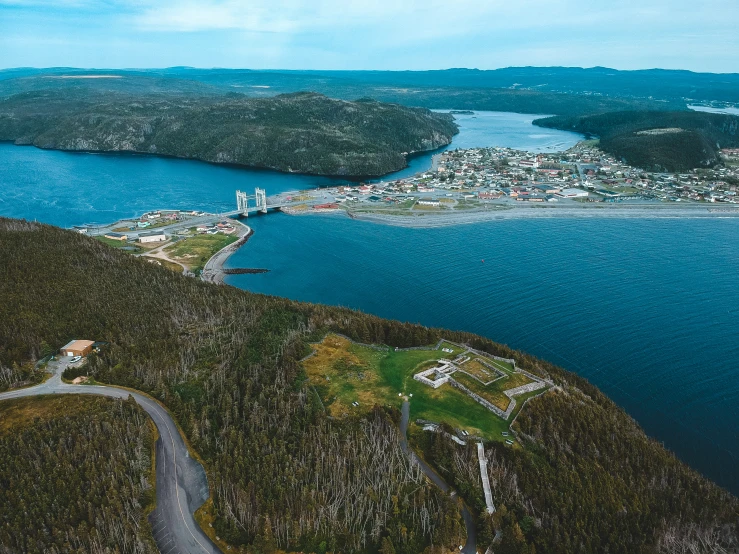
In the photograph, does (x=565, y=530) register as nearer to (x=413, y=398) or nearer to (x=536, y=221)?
(x=413, y=398)

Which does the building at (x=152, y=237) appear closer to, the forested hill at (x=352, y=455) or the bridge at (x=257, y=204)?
the bridge at (x=257, y=204)

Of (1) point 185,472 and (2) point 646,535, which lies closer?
(2) point 646,535

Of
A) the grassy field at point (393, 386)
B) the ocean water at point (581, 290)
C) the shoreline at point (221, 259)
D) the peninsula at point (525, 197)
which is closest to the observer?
the grassy field at point (393, 386)

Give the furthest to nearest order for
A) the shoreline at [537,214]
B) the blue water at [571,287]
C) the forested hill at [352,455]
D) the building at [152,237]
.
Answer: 1. the shoreline at [537,214]
2. the building at [152,237]
3. the blue water at [571,287]
4. the forested hill at [352,455]

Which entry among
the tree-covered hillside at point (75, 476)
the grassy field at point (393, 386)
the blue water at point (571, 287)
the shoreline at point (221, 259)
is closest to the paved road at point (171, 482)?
the tree-covered hillside at point (75, 476)

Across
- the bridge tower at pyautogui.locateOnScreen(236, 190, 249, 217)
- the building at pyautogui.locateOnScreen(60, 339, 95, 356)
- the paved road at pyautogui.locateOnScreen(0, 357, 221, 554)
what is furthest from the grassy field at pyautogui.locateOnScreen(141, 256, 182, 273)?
the bridge tower at pyautogui.locateOnScreen(236, 190, 249, 217)

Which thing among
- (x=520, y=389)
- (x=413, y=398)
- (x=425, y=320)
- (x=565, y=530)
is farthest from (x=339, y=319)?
(x=565, y=530)

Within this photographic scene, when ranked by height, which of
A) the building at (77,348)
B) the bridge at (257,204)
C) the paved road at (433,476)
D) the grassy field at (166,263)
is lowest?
the paved road at (433,476)

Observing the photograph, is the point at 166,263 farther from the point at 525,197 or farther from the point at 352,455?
the point at 525,197

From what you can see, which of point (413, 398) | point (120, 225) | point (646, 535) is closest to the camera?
point (646, 535)
